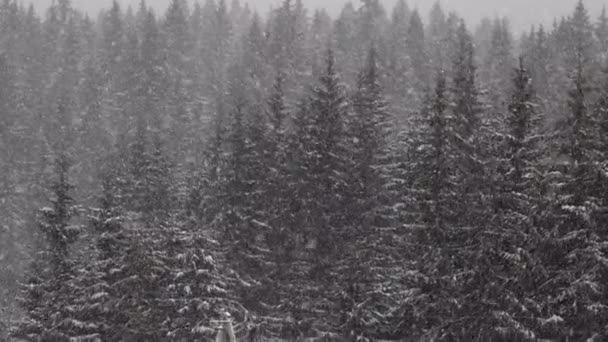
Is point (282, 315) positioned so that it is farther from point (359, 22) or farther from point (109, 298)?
point (359, 22)

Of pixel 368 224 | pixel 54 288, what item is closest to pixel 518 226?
pixel 368 224

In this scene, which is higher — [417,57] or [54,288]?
[417,57]

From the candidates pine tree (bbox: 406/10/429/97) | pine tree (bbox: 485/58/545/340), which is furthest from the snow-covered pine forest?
pine tree (bbox: 406/10/429/97)

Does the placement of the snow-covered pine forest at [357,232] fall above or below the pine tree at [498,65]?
below

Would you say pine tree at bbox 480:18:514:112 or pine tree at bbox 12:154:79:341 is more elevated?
pine tree at bbox 480:18:514:112

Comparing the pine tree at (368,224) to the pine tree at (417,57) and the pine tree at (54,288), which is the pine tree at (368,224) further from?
the pine tree at (417,57)

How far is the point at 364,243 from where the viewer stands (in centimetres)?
2991

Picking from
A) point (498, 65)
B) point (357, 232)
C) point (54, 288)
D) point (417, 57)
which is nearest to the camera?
point (54, 288)

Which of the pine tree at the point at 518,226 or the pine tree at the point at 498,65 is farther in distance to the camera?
the pine tree at the point at 498,65

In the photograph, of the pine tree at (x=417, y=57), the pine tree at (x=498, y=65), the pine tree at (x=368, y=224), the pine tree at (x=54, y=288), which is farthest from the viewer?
the pine tree at (x=417, y=57)

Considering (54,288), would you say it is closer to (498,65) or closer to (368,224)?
(368,224)

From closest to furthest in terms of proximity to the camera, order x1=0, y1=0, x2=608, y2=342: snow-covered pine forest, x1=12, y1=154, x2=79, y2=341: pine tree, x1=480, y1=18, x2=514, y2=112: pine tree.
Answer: x1=0, y1=0, x2=608, y2=342: snow-covered pine forest → x1=12, y1=154, x2=79, y2=341: pine tree → x1=480, y1=18, x2=514, y2=112: pine tree

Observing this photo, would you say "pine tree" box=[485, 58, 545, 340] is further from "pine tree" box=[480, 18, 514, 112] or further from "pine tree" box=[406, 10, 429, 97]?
"pine tree" box=[480, 18, 514, 112]

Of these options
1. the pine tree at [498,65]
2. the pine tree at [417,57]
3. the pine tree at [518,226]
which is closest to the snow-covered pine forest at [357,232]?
the pine tree at [518,226]
